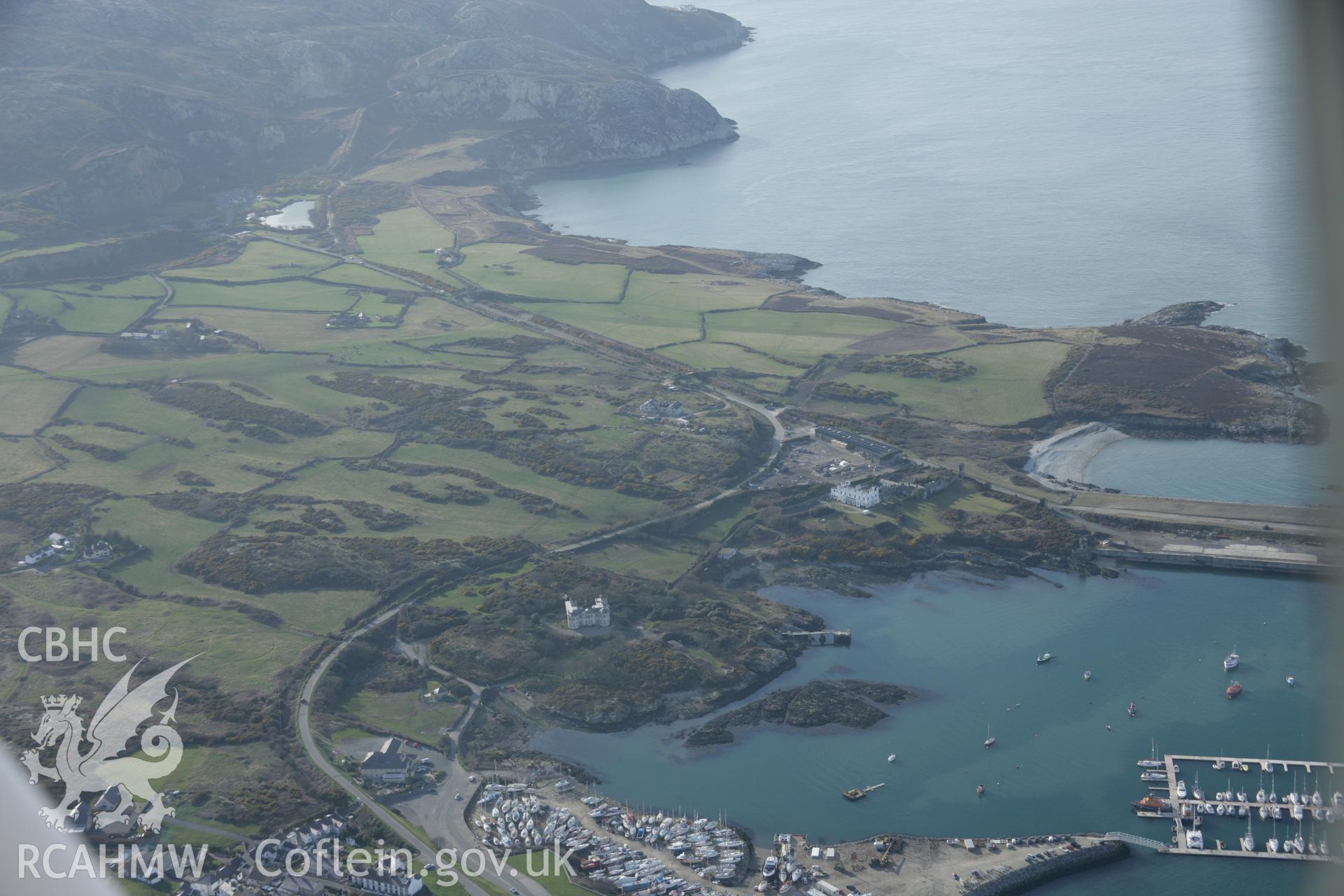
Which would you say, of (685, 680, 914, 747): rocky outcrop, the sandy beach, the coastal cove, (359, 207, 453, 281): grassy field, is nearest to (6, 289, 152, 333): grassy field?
(359, 207, 453, 281): grassy field

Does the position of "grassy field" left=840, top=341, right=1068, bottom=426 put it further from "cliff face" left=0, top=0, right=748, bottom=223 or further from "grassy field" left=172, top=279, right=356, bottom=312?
"cliff face" left=0, top=0, right=748, bottom=223

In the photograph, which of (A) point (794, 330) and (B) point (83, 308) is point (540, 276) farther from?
(B) point (83, 308)

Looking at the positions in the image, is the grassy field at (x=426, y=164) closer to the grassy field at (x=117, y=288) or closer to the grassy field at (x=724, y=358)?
the grassy field at (x=117, y=288)

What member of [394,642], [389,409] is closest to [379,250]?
[389,409]

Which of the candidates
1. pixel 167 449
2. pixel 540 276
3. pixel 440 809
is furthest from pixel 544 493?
pixel 540 276

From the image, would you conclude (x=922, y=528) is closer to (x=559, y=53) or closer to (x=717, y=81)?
(x=559, y=53)

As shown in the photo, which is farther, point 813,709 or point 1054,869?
point 813,709
